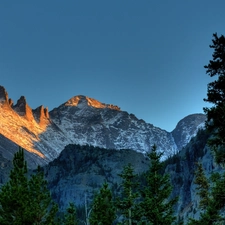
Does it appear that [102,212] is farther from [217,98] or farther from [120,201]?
[217,98]

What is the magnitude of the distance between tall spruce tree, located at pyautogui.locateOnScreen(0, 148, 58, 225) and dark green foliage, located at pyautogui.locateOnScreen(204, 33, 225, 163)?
59.2 feet

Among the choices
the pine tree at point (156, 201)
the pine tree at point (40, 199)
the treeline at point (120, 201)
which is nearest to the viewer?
the pine tree at point (156, 201)

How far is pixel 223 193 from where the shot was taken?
15688mm

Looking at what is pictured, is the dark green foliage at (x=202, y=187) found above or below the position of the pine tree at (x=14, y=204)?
above

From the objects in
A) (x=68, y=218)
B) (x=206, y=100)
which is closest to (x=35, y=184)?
(x=68, y=218)

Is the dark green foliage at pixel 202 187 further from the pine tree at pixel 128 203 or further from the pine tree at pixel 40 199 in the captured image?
the pine tree at pixel 40 199

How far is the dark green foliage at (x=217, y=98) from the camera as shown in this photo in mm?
15961

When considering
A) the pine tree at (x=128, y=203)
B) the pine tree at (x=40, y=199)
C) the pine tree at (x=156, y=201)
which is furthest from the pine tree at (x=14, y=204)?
the pine tree at (x=156, y=201)

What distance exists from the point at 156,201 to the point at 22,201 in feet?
36.4

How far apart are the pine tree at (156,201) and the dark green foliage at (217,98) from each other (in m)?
11.4

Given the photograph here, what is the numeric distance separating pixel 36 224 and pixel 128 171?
367 inches

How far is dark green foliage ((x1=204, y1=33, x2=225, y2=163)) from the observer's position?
15961 millimetres

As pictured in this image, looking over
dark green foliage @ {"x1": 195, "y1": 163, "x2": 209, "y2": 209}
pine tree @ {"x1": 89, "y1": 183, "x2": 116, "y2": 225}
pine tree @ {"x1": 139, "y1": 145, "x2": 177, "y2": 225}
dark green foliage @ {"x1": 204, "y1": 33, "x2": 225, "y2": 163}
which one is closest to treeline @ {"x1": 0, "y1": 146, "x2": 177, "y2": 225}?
pine tree @ {"x1": 139, "y1": 145, "x2": 177, "y2": 225}

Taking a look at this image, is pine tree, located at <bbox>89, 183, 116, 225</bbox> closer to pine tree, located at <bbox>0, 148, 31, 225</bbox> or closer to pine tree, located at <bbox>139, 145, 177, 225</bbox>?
pine tree, located at <bbox>139, 145, 177, 225</bbox>
